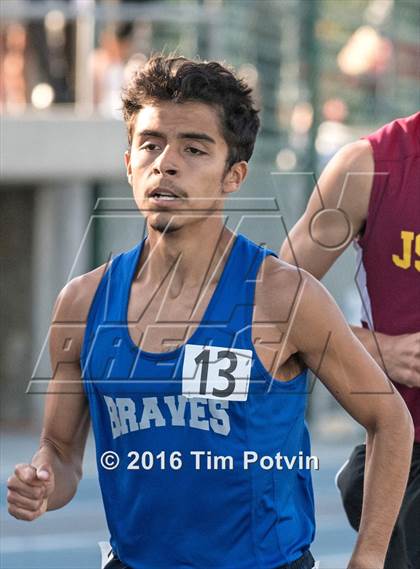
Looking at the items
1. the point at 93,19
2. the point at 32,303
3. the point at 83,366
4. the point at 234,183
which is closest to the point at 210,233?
the point at 234,183

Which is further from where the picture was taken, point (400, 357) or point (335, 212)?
point (335, 212)

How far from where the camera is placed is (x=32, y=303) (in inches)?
729

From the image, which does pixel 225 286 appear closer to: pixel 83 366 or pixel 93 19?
pixel 83 366

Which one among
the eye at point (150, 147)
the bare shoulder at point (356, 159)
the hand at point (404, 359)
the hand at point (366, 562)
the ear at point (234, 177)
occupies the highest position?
the eye at point (150, 147)

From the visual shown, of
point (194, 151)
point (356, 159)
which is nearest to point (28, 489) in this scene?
point (194, 151)

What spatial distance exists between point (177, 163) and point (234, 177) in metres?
0.27

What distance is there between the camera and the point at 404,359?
4852 millimetres

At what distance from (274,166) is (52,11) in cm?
293

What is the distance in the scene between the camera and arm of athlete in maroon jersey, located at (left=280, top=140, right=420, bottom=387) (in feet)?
15.9

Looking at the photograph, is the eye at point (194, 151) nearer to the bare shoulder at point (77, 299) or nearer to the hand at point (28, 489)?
the bare shoulder at point (77, 299)

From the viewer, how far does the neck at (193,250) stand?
417 cm

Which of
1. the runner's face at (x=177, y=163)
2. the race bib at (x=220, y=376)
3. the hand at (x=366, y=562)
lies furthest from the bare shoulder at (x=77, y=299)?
the hand at (x=366, y=562)

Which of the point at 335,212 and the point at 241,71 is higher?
the point at 335,212

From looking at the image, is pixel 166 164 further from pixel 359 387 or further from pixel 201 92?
pixel 359 387
